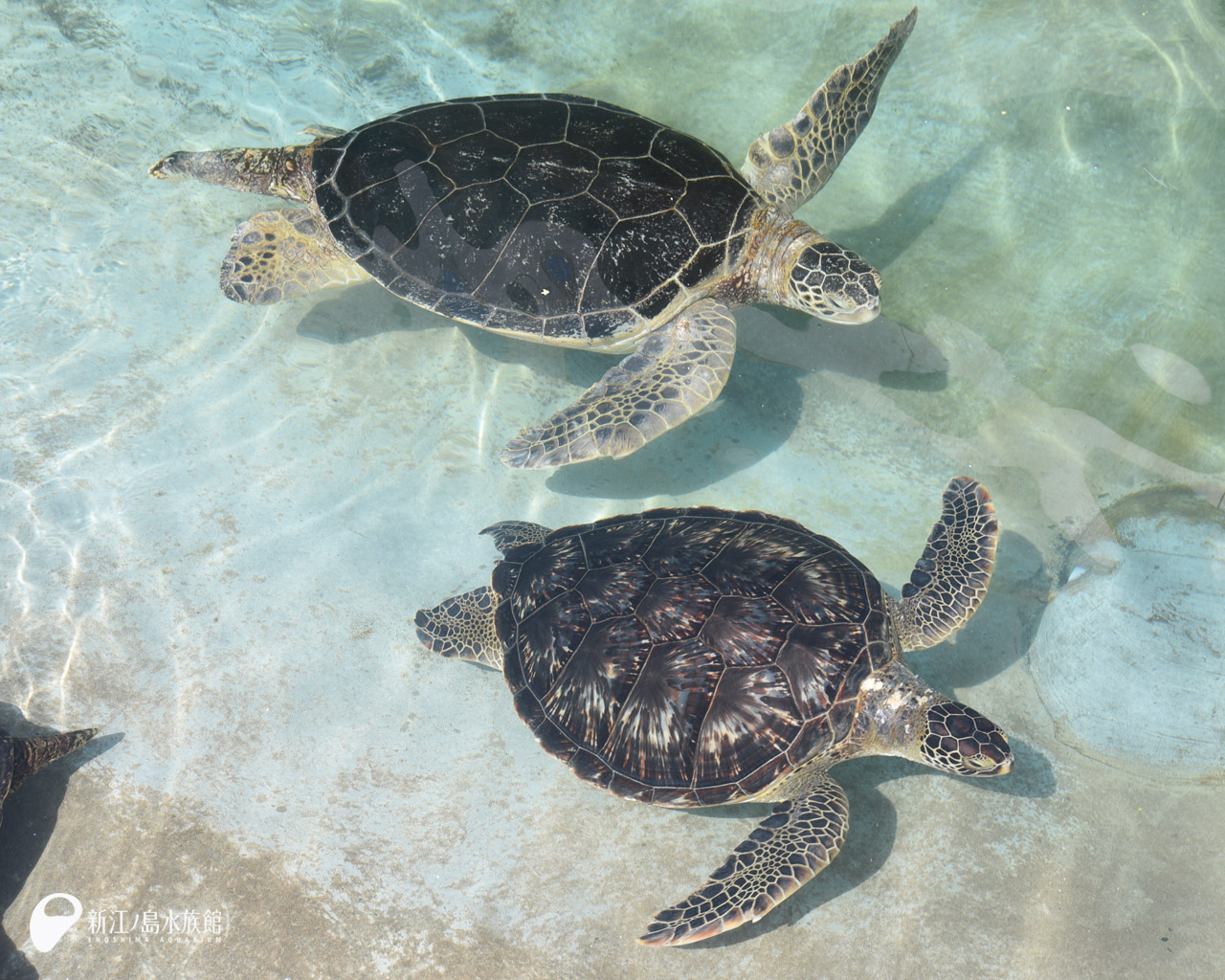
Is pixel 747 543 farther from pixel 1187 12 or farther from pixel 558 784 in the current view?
pixel 1187 12

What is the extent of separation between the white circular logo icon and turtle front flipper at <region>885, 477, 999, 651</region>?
3.60 meters

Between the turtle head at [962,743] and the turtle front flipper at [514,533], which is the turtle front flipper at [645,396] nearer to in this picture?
the turtle front flipper at [514,533]

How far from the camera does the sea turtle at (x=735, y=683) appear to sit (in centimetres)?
281

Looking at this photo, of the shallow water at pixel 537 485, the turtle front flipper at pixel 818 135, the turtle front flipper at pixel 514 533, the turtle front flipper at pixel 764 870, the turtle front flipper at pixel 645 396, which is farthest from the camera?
the turtle front flipper at pixel 818 135

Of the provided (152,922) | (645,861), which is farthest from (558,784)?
(152,922)

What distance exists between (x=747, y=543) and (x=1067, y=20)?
16.8 feet

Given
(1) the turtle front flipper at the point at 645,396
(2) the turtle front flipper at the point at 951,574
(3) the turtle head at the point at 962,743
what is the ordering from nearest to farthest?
(3) the turtle head at the point at 962,743 < (2) the turtle front flipper at the point at 951,574 < (1) the turtle front flipper at the point at 645,396

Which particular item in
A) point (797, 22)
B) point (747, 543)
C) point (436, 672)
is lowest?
point (436, 672)

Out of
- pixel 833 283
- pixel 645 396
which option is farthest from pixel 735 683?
pixel 833 283

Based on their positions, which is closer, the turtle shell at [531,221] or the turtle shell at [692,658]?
the turtle shell at [692,658]

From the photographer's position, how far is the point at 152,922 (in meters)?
2.84

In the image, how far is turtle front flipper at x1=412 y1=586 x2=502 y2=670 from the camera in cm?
338
